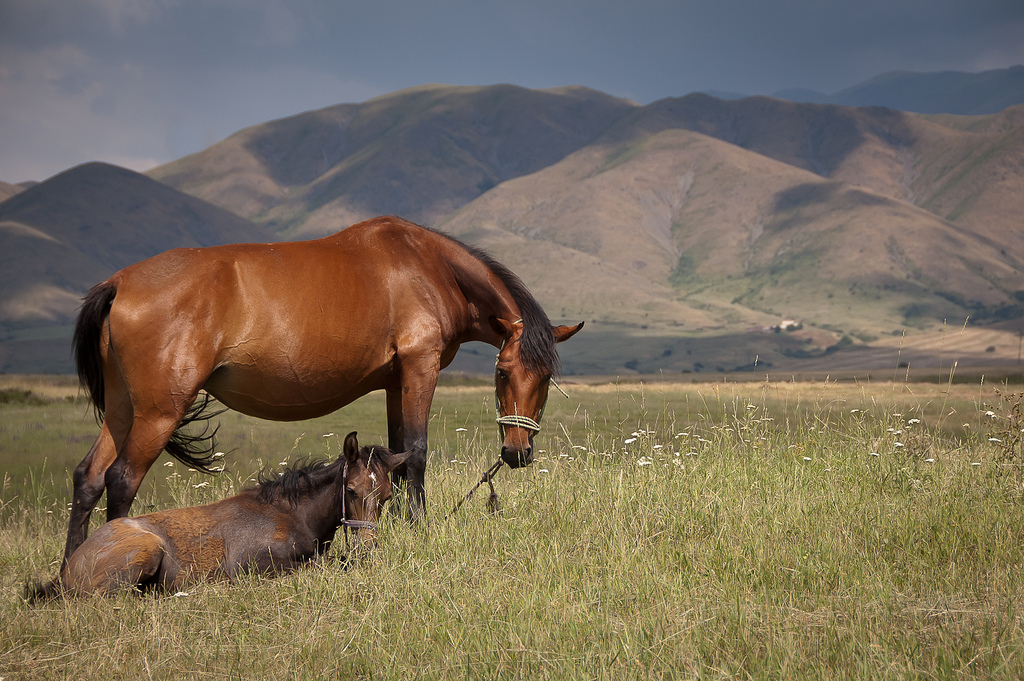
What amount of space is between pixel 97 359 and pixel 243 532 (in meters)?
2.02

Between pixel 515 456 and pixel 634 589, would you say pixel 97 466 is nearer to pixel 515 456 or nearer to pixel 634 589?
pixel 515 456

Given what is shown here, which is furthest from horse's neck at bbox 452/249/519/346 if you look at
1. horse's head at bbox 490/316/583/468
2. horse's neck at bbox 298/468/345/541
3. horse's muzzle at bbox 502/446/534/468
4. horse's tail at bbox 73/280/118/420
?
horse's tail at bbox 73/280/118/420

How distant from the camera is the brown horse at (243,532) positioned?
5559 millimetres

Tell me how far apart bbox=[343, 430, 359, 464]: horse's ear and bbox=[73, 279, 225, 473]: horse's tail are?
1226 millimetres

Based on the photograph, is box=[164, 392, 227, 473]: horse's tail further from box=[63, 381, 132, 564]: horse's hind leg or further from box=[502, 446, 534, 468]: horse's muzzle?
box=[502, 446, 534, 468]: horse's muzzle

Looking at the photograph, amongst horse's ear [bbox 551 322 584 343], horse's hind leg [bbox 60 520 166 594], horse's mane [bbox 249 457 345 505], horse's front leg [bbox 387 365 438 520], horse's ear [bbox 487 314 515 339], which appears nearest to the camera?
horse's hind leg [bbox 60 520 166 594]

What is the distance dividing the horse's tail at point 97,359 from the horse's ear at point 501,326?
8.89ft

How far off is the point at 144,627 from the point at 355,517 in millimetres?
1649

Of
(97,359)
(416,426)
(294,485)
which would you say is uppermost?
(97,359)

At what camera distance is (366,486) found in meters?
5.93

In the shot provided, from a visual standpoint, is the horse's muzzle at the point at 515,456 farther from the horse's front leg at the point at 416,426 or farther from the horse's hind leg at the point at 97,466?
the horse's hind leg at the point at 97,466

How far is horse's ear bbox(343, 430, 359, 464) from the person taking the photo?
5.71 m

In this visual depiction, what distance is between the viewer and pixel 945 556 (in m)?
5.91

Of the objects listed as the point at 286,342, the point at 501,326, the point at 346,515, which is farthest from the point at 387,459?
the point at 501,326
